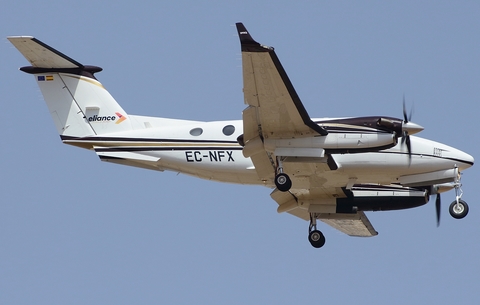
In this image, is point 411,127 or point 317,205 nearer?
point 411,127

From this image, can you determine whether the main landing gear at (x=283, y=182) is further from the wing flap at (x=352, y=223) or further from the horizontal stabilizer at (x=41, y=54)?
the horizontal stabilizer at (x=41, y=54)

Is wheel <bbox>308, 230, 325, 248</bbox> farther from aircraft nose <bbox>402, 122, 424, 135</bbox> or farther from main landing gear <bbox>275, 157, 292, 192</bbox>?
aircraft nose <bbox>402, 122, 424, 135</bbox>

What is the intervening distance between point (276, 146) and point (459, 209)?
6357 millimetres

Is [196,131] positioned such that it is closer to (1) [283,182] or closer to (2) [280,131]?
(2) [280,131]

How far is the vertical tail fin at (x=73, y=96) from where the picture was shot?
→ 31.6m

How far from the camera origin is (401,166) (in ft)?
93.0

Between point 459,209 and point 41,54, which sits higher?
point 41,54

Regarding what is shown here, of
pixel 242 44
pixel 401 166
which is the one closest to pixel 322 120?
pixel 401 166

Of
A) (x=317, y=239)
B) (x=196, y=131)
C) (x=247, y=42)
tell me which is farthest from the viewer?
(x=317, y=239)

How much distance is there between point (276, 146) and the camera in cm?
2709

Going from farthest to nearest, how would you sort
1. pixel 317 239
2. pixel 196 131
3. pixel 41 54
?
pixel 317 239, pixel 41 54, pixel 196 131

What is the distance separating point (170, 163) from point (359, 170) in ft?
21.5

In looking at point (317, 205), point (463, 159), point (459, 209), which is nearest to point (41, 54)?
point (317, 205)

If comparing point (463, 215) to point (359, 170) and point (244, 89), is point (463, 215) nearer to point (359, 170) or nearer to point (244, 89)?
point (359, 170)
